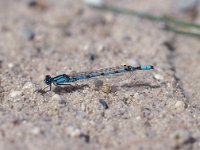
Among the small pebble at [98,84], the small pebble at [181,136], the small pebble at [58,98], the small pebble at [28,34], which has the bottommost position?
the small pebble at [181,136]

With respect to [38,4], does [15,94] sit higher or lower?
lower

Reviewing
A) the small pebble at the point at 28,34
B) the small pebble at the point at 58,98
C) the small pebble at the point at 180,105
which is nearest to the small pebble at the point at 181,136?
the small pebble at the point at 180,105

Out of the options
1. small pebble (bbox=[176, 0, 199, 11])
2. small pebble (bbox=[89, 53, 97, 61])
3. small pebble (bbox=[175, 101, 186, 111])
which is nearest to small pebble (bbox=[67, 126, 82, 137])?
small pebble (bbox=[175, 101, 186, 111])

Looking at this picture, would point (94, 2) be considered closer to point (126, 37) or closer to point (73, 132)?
point (126, 37)

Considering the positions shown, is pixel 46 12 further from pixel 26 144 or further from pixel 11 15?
pixel 26 144

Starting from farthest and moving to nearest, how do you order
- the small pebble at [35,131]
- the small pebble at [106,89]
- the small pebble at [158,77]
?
the small pebble at [158,77], the small pebble at [106,89], the small pebble at [35,131]

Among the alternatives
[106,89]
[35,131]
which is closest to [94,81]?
[106,89]

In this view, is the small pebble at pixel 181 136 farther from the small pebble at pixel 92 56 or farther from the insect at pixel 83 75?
the small pebble at pixel 92 56
